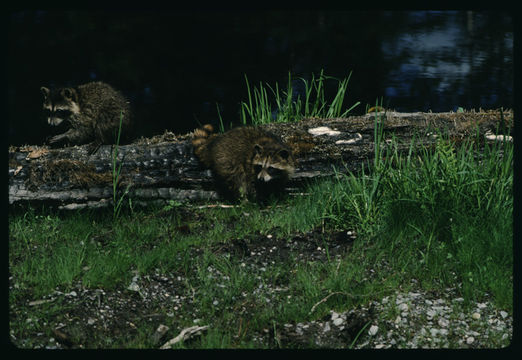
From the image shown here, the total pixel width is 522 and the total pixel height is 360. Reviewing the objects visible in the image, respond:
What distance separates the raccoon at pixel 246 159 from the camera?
197 inches

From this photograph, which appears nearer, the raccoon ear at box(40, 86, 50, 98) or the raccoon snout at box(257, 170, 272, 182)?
the raccoon snout at box(257, 170, 272, 182)

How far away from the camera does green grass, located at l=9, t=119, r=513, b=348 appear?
3430mm

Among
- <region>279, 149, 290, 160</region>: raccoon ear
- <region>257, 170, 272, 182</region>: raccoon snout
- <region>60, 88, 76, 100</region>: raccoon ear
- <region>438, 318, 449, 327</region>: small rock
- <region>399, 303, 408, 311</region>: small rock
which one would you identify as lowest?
<region>438, 318, 449, 327</region>: small rock

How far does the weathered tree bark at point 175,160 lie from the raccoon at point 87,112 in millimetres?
555

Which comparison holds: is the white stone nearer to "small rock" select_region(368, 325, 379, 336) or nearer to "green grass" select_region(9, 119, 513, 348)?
"green grass" select_region(9, 119, 513, 348)

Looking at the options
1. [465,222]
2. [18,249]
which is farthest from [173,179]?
[465,222]

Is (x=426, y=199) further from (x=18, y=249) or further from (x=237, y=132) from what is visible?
(x=18, y=249)

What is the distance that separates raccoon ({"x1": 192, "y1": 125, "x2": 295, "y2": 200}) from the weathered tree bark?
14cm

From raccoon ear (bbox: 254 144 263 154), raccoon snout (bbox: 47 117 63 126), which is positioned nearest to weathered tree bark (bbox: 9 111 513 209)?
raccoon ear (bbox: 254 144 263 154)

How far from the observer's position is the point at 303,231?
452 centimetres

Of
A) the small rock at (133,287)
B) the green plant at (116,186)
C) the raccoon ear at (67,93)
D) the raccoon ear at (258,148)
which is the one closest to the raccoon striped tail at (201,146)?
the raccoon ear at (258,148)

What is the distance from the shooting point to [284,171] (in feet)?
16.5

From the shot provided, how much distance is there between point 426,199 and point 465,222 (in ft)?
1.37

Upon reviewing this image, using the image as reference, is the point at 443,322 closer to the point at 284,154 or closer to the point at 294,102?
the point at 284,154
